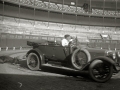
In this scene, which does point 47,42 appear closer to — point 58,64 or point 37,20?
point 58,64

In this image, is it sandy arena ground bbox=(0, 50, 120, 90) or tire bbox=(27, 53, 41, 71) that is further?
tire bbox=(27, 53, 41, 71)

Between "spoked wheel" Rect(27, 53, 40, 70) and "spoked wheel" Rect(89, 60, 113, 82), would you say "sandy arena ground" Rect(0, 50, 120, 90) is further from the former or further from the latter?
"spoked wheel" Rect(27, 53, 40, 70)

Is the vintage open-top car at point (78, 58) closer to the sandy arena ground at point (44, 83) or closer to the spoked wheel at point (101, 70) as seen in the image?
the spoked wheel at point (101, 70)

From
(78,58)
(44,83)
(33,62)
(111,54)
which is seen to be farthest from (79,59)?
(33,62)

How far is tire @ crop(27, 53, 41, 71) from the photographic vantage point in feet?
14.9

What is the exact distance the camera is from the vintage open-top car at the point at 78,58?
343 cm

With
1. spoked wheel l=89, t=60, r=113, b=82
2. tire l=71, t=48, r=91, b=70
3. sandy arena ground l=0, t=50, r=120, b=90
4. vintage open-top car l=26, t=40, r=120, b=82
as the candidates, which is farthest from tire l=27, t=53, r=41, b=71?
spoked wheel l=89, t=60, r=113, b=82

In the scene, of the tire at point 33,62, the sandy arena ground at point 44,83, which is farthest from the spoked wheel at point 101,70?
the tire at point 33,62

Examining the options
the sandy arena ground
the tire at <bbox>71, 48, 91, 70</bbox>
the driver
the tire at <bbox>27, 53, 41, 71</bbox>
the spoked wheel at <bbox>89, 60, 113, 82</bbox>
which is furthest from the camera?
the tire at <bbox>27, 53, 41, 71</bbox>

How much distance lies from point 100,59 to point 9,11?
13.7 m

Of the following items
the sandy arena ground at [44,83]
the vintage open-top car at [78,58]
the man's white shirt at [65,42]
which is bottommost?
the sandy arena ground at [44,83]

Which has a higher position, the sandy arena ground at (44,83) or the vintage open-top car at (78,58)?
the vintage open-top car at (78,58)

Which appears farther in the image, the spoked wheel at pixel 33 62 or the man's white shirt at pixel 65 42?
the spoked wheel at pixel 33 62

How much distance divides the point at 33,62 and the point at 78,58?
1885 mm
